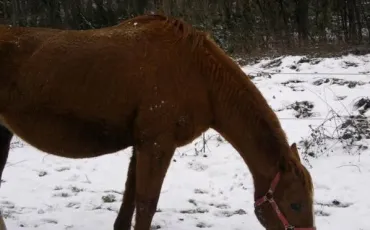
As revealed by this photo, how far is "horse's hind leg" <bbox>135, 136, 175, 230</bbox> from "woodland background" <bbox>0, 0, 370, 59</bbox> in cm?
809

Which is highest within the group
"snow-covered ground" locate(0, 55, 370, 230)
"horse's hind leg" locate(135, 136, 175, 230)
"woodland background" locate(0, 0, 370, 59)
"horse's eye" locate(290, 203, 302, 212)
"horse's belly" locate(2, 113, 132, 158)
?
"woodland background" locate(0, 0, 370, 59)

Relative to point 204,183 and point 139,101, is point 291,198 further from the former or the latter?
point 204,183

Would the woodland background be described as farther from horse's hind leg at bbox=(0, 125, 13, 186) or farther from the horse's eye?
the horse's eye

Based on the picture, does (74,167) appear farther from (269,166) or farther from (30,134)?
(269,166)

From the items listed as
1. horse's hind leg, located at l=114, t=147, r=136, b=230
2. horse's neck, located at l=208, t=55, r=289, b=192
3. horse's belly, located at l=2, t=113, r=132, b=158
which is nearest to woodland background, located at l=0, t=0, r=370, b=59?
horse's hind leg, located at l=114, t=147, r=136, b=230

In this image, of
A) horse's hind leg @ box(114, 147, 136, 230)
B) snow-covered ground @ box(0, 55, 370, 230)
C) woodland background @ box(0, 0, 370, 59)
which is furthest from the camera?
woodland background @ box(0, 0, 370, 59)

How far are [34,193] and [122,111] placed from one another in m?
2.13

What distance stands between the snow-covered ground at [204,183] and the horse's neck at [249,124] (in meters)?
1.16

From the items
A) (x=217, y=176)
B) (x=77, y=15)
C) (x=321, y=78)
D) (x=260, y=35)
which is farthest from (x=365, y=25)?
(x=217, y=176)

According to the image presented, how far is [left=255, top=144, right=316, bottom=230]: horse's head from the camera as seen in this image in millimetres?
3168

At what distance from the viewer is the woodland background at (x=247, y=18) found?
11.8 metres

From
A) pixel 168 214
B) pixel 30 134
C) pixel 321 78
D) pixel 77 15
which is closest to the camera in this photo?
pixel 30 134

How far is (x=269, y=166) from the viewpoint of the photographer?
3285mm

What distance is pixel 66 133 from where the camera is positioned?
11.3 feet
